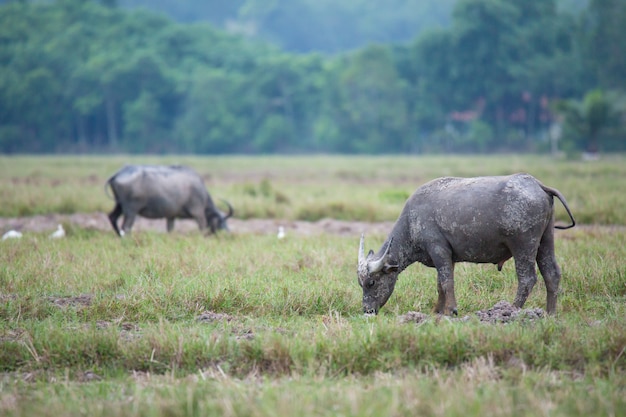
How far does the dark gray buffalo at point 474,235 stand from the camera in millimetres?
6012

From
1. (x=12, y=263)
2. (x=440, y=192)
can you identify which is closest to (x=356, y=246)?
(x=440, y=192)

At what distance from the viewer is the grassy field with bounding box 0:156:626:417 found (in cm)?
415

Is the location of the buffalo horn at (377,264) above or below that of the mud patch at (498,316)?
above

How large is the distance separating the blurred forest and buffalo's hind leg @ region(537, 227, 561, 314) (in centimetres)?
3859

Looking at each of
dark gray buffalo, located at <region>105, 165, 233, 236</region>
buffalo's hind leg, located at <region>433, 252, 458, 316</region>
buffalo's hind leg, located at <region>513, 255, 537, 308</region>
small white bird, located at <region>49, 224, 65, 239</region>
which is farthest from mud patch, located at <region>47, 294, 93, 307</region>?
dark gray buffalo, located at <region>105, 165, 233, 236</region>

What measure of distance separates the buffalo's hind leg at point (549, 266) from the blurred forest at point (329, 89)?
127 feet

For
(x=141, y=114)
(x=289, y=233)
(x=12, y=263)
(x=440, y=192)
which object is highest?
(x=440, y=192)

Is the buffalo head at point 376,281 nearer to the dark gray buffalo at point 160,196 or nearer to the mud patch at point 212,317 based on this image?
the mud patch at point 212,317

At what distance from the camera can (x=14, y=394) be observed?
174 inches

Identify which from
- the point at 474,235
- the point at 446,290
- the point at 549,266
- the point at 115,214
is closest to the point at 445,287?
the point at 446,290

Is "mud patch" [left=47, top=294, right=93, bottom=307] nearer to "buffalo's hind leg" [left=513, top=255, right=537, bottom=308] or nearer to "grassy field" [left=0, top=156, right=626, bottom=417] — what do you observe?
"grassy field" [left=0, top=156, right=626, bottom=417]

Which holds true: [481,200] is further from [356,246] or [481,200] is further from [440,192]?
[356,246]

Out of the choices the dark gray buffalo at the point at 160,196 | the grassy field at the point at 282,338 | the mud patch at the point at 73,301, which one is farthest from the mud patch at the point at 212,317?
the dark gray buffalo at the point at 160,196

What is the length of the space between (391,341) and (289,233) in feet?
21.7
